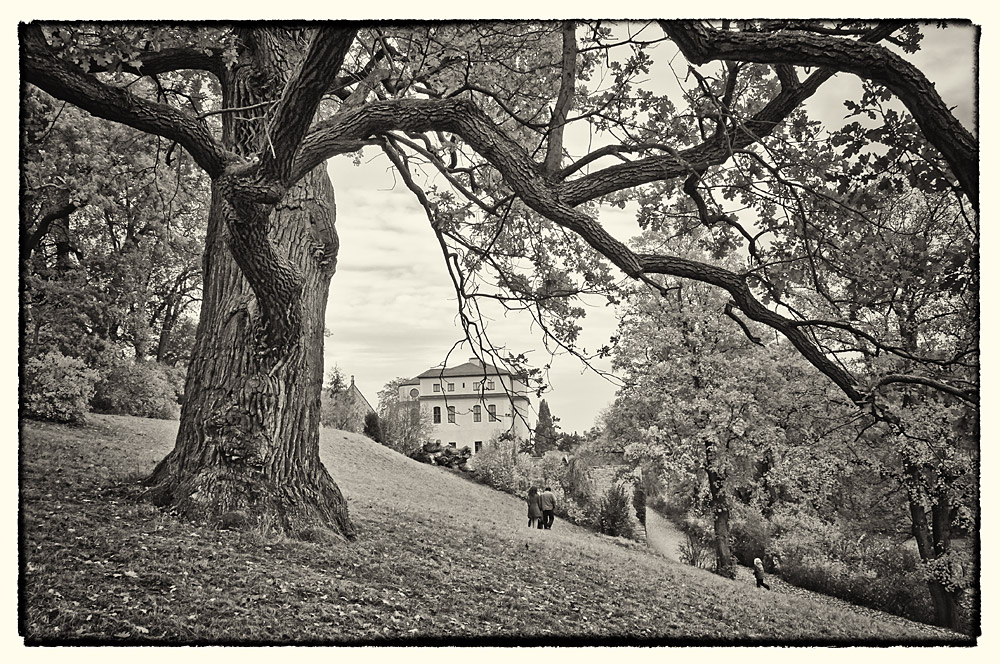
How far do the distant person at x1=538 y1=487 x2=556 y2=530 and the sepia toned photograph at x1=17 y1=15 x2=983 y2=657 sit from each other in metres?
0.02

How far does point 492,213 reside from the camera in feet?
13.3

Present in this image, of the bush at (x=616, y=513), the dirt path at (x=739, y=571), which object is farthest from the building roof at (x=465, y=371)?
the dirt path at (x=739, y=571)

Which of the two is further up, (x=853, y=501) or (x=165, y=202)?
(x=165, y=202)

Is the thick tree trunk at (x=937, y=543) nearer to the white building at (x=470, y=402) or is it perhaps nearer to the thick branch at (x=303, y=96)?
the white building at (x=470, y=402)

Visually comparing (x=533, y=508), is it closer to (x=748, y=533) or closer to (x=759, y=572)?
(x=759, y=572)

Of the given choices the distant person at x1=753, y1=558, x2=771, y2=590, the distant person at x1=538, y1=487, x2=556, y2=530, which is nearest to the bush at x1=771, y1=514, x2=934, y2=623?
the distant person at x1=753, y1=558, x2=771, y2=590

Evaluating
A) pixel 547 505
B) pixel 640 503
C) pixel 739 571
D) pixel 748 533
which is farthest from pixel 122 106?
pixel 748 533

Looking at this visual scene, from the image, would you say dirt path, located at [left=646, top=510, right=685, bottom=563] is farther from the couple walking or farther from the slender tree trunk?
the couple walking

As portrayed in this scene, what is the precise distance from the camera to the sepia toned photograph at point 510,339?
306 centimetres

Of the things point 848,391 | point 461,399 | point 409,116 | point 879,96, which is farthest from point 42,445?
point 879,96

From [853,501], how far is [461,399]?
8.47 feet

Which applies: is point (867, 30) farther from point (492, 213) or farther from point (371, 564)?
point (371, 564)

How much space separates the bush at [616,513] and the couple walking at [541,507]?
301 mm

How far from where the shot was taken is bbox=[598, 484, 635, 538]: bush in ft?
13.4
